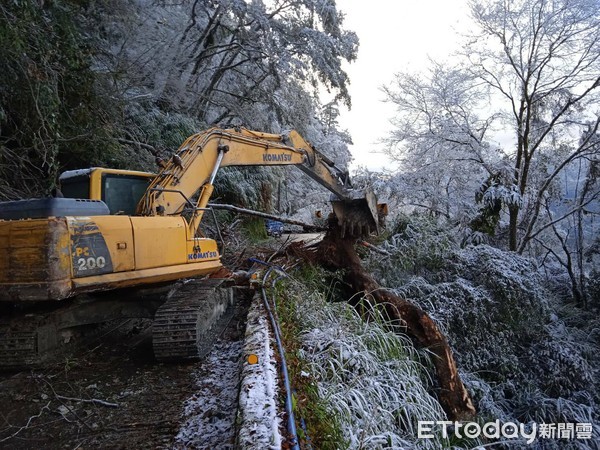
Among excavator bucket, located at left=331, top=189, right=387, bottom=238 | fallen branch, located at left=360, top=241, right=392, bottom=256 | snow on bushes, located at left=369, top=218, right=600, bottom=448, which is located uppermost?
excavator bucket, located at left=331, top=189, right=387, bottom=238

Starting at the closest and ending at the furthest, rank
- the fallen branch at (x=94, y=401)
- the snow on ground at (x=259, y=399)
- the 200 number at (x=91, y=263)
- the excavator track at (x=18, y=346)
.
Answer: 1. the snow on ground at (x=259, y=399)
2. the fallen branch at (x=94, y=401)
3. the 200 number at (x=91, y=263)
4. the excavator track at (x=18, y=346)

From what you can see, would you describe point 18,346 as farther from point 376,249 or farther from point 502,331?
point 502,331

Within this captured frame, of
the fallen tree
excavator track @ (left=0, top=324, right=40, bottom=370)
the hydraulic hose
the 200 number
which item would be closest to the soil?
excavator track @ (left=0, top=324, right=40, bottom=370)

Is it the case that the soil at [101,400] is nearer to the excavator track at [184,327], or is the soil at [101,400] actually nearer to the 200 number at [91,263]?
the excavator track at [184,327]

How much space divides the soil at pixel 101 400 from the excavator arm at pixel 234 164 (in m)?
1.46

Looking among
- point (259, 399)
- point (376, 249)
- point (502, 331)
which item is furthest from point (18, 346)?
point (502, 331)

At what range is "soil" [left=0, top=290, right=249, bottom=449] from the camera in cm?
237

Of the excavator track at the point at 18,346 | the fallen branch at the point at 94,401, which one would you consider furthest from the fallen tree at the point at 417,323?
the excavator track at the point at 18,346

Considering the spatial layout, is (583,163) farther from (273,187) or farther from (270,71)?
(273,187)

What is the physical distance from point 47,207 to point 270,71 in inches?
355

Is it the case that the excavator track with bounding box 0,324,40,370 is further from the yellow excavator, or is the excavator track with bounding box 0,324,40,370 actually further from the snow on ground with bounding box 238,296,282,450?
the snow on ground with bounding box 238,296,282,450

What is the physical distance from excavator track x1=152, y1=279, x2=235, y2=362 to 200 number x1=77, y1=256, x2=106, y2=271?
0.67 metres

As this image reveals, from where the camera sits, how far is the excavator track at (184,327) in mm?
3359

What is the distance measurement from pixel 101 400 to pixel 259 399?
1.33m
